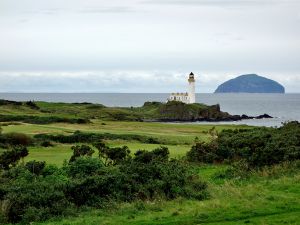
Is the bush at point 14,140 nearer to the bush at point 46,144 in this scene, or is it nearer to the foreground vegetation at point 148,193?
the bush at point 46,144

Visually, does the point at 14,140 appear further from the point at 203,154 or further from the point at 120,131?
the point at 120,131

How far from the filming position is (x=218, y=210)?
1725cm

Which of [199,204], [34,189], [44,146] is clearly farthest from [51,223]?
[44,146]

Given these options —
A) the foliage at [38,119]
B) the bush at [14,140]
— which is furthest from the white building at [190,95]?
the bush at [14,140]

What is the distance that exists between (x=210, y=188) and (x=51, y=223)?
7.24 metres

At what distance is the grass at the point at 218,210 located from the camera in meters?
16.2

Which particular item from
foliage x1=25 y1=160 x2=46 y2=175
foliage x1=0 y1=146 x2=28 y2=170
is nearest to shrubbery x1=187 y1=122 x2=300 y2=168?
foliage x1=25 y1=160 x2=46 y2=175

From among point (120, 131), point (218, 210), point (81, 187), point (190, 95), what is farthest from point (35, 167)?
point (190, 95)

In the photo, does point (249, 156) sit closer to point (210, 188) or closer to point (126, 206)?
point (210, 188)

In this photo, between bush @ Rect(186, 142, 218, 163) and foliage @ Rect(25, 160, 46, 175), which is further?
bush @ Rect(186, 142, 218, 163)

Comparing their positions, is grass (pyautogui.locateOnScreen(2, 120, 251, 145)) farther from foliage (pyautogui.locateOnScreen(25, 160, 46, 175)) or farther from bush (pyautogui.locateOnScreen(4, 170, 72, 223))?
bush (pyautogui.locateOnScreen(4, 170, 72, 223))

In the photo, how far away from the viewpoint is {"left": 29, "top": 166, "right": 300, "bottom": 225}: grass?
53.2 ft

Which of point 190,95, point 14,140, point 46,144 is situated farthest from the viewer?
point 190,95

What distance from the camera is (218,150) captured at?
35656 millimetres
